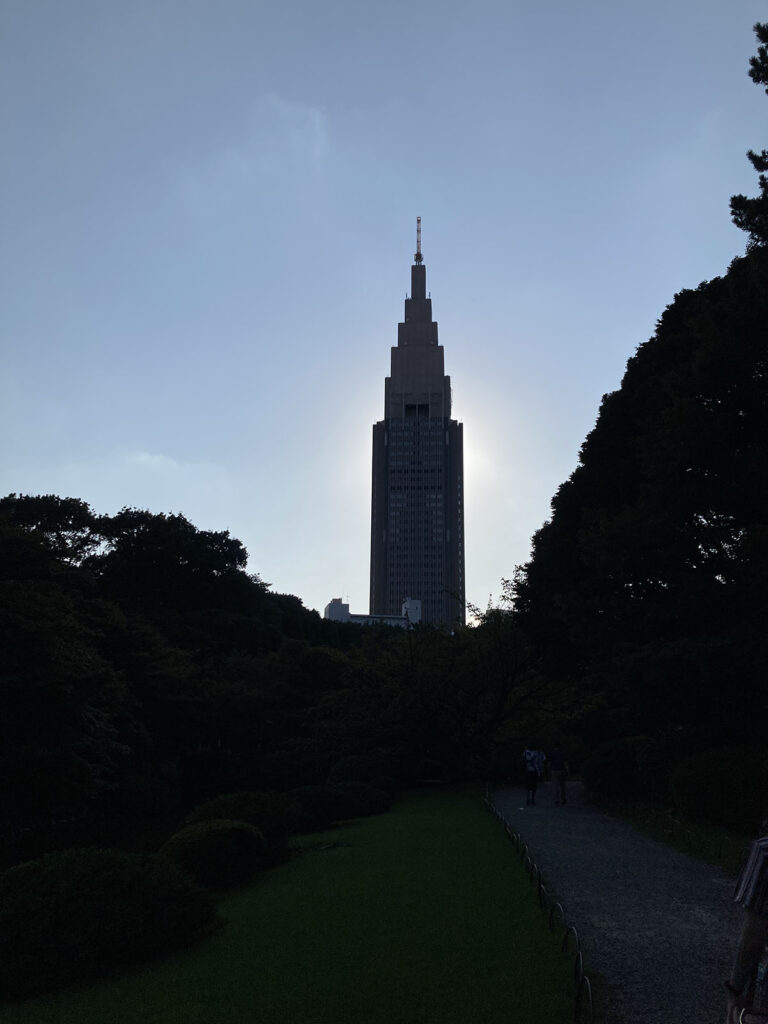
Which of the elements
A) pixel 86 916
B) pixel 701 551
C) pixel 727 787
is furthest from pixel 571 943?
pixel 701 551

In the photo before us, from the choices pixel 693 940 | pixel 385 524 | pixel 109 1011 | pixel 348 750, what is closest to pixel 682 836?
pixel 693 940

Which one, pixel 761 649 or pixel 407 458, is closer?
pixel 761 649

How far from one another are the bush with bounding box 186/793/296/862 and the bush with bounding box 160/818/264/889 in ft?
2.60

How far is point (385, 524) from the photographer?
170 meters

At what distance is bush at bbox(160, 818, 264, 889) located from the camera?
14.8m

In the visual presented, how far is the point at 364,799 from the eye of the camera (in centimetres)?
2523

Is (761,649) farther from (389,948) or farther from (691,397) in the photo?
(389,948)

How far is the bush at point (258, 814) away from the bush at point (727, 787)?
28.8 ft

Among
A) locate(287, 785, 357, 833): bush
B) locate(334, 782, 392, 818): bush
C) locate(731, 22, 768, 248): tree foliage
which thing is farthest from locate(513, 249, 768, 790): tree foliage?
locate(287, 785, 357, 833): bush

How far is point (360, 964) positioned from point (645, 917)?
4020mm

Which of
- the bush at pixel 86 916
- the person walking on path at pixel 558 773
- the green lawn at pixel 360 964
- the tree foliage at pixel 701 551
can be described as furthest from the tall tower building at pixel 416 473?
the bush at pixel 86 916

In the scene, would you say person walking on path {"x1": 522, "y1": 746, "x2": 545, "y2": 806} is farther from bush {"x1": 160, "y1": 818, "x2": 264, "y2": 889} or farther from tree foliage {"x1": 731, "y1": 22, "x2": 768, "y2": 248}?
tree foliage {"x1": 731, "y1": 22, "x2": 768, "y2": 248}

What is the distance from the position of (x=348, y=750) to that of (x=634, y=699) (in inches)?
607

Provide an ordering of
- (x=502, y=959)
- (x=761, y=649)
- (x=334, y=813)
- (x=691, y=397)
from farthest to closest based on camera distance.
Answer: (x=334, y=813) < (x=691, y=397) < (x=761, y=649) < (x=502, y=959)
